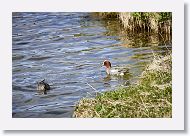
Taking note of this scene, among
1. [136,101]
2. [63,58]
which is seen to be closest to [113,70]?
[63,58]

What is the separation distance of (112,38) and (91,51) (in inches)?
46.1

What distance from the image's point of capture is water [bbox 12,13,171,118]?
7711 millimetres

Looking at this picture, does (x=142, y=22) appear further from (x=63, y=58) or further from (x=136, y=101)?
(x=136, y=101)

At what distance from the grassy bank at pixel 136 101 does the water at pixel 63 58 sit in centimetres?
35

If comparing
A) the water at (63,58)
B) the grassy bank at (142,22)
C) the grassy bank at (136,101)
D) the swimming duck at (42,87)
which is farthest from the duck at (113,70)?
the grassy bank at (136,101)

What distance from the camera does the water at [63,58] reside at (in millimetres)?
7711

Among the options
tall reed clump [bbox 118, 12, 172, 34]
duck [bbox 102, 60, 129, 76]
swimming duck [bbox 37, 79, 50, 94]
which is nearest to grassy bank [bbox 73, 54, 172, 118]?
swimming duck [bbox 37, 79, 50, 94]

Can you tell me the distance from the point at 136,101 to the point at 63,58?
2191 millimetres

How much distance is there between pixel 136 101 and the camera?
7102 millimetres

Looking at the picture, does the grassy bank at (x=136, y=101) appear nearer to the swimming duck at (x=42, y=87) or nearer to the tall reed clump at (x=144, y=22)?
the swimming duck at (x=42, y=87)

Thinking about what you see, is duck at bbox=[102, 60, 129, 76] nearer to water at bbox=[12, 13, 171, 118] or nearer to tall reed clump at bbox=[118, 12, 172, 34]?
water at bbox=[12, 13, 171, 118]
